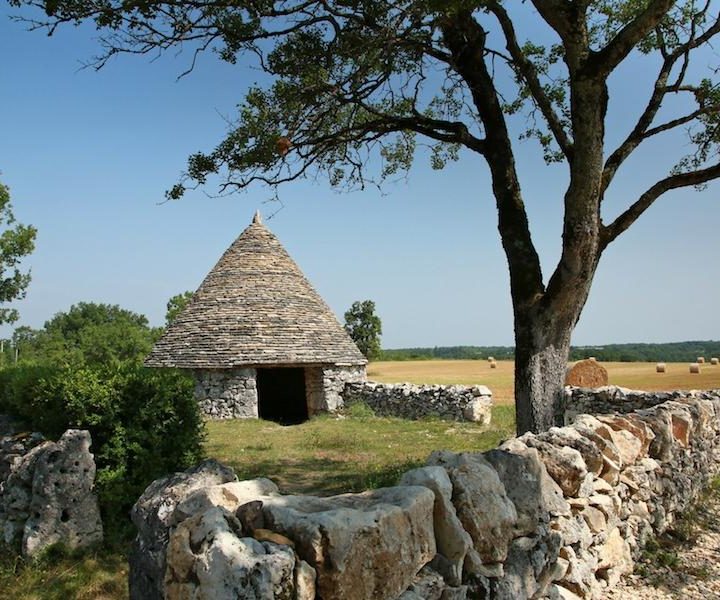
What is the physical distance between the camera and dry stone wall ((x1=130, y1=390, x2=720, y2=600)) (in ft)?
8.27

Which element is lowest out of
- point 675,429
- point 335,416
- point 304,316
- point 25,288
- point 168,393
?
point 335,416

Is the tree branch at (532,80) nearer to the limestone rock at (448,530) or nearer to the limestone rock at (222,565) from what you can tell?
the limestone rock at (448,530)

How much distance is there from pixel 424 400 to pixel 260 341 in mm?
5422

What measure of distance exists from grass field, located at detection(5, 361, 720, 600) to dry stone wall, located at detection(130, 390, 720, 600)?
9.09 feet

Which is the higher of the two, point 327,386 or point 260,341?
point 260,341

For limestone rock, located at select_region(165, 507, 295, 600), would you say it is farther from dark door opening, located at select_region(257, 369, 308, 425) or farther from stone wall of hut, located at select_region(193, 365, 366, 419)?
dark door opening, located at select_region(257, 369, 308, 425)

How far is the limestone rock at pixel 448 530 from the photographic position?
3.12 m

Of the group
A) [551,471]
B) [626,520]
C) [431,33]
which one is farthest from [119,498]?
[431,33]

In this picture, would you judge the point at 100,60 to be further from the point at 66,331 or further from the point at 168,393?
the point at 66,331

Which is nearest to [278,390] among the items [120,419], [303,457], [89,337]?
[303,457]

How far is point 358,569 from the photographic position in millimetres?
2590

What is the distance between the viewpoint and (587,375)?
20000mm

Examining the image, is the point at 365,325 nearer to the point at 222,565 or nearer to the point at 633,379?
the point at 633,379

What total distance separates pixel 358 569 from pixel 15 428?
705cm
